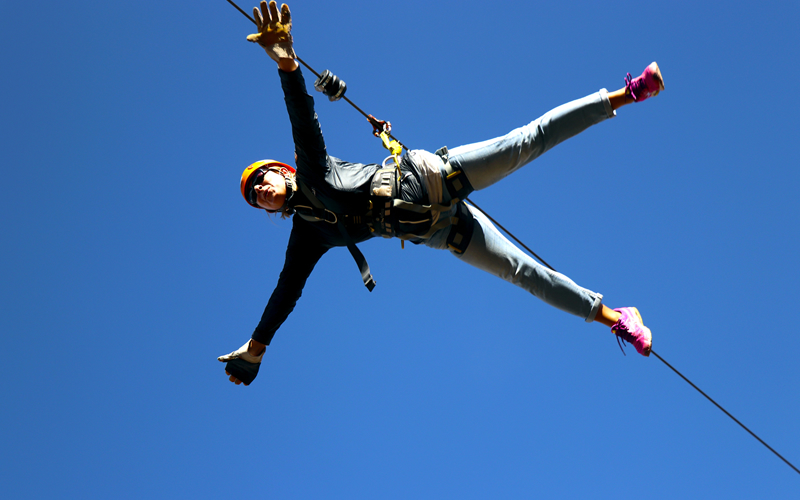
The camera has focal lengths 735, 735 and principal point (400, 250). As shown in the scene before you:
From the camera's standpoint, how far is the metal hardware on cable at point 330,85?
15.7ft

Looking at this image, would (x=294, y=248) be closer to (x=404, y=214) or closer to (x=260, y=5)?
(x=404, y=214)

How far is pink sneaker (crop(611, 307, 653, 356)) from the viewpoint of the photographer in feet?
17.6

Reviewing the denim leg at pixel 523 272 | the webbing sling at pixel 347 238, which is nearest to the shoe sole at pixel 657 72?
the denim leg at pixel 523 272

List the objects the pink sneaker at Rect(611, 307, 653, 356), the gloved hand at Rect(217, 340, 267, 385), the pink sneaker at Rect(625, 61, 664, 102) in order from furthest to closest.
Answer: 1. the gloved hand at Rect(217, 340, 267, 385)
2. the pink sneaker at Rect(611, 307, 653, 356)
3. the pink sneaker at Rect(625, 61, 664, 102)

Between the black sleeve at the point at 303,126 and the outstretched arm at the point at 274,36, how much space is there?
0.26ft

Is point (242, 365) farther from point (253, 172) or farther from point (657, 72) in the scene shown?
point (657, 72)

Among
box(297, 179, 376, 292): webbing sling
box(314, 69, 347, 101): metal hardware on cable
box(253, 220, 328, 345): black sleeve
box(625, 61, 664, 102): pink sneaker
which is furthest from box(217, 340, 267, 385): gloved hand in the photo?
box(625, 61, 664, 102): pink sneaker

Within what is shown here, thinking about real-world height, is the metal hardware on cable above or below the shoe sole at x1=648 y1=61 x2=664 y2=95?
below

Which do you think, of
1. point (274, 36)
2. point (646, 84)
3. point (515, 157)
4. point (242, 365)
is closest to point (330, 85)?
point (274, 36)

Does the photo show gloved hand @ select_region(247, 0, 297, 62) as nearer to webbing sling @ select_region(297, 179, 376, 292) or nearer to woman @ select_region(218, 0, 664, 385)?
woman @ select_region(218, 0, 664, 385)

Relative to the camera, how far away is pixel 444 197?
4.99 metres

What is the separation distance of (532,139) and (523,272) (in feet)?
3.36

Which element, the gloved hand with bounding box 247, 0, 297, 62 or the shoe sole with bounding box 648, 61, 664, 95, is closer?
the gloved hand with bounding box 247, 0, 297, 62

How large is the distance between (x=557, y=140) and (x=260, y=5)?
6.80 feet
